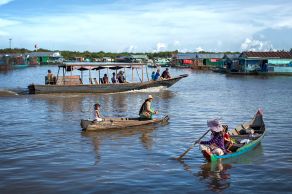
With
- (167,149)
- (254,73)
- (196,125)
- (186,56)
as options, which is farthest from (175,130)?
(186,56)

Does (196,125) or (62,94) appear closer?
(196,125)

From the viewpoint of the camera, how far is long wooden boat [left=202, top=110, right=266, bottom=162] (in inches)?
438

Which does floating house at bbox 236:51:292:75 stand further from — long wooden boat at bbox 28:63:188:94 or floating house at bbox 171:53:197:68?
long wooden boat at bbox 28:63:188:94

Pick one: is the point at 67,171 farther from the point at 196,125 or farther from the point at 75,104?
the point at 75,104

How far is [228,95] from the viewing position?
3150 cm

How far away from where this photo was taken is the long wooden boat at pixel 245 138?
1113 centimetres

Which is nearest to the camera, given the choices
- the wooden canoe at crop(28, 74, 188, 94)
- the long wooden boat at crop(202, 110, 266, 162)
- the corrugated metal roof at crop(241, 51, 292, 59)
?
the long wooden boat at crop(202, 110, 266, 162)

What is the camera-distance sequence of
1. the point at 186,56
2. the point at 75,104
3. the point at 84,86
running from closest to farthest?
the point at 75,104 → the point at 84,86 → the point at 186,56

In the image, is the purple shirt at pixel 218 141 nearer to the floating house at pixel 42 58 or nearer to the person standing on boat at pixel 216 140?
the person standing on boat at pixel 216 140

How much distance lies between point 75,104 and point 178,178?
15461mm

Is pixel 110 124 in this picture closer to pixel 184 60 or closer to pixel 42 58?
pixel 184 60

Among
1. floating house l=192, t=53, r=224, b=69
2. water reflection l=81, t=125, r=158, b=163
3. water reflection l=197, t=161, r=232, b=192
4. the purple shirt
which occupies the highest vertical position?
floating house l=192, t=53, r=224, b=69

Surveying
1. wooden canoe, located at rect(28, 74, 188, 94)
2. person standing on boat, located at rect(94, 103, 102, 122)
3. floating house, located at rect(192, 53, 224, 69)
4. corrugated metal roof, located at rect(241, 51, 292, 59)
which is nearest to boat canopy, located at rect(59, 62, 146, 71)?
wooden canoe, located at rect(28, 74, 188, 94)

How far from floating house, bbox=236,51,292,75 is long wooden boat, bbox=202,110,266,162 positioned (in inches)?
1788
